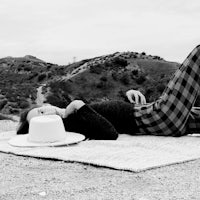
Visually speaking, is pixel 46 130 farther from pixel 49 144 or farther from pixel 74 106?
pixel 74 106

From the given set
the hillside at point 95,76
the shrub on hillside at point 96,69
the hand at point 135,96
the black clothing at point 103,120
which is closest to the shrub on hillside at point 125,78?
the hillside at point 95,76

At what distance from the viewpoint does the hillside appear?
131 ft

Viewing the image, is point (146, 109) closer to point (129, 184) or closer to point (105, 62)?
point (129, 184)

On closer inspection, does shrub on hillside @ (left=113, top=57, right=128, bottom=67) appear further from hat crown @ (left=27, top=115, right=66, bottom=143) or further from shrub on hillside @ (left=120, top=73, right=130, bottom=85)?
hat crown @ (left=27, top=115, right=66, bottom=143)

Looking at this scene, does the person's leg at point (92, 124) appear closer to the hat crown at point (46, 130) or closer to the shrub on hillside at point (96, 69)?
the hat crown at point (46, 130)

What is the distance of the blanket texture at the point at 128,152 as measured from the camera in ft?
11.2

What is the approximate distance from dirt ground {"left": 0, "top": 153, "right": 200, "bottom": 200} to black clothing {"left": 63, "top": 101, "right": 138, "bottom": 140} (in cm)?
110

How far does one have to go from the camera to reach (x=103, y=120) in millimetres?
4605

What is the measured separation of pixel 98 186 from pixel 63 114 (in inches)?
83.9

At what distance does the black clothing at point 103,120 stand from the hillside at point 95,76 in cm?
2940

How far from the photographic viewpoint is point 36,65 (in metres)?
59.3

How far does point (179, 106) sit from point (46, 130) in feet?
4.49

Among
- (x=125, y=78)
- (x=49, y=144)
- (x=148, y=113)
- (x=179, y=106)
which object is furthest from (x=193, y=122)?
(x=125, y=78)

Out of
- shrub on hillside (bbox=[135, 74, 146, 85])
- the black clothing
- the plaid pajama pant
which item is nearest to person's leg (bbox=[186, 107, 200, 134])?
the plaid pajama pant
